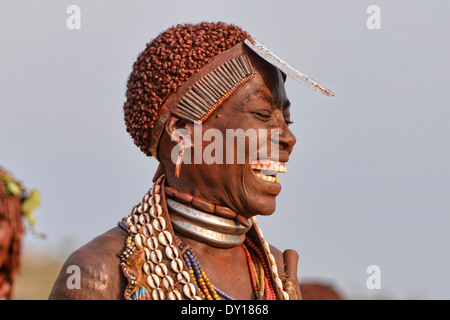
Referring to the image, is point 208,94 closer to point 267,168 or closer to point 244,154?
point 244,154

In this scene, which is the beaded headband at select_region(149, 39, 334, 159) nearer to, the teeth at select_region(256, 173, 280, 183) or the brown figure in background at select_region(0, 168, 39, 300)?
the teeth at select_region(256, 173, 280, 183)

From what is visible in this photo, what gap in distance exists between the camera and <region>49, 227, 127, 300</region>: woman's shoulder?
211 inches

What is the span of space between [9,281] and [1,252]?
0.55 ft

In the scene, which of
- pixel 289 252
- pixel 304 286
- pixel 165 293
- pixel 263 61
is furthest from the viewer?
pixel 304 286

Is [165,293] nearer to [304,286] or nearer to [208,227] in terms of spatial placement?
[208,227]

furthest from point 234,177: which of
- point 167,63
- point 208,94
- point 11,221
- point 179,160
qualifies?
point 11,221

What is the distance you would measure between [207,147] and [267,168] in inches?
16.2

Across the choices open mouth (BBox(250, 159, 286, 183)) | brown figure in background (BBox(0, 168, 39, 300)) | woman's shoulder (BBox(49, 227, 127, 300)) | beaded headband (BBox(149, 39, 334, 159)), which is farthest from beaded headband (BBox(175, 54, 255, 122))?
brown figure in background (BBox(0, 168, 39, 300))

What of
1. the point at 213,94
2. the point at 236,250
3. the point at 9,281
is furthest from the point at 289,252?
the point at 9,281

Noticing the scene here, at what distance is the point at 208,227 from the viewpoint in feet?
19.0

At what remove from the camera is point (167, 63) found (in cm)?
578

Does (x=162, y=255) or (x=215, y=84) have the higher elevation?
(x=215, y=84)

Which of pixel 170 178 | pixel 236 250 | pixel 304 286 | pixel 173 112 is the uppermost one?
pixel 173 112

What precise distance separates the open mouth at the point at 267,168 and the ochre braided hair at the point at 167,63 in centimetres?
72
